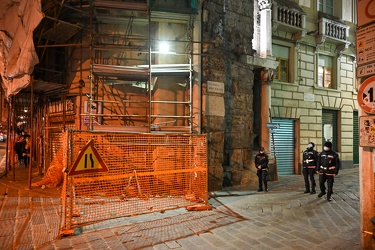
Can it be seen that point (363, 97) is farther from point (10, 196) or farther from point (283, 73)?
point (283, 73)

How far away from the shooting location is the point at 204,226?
5.84 m

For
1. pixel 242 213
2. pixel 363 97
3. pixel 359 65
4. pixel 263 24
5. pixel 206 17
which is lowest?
pixel 242 213

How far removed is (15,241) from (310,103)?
15.0m

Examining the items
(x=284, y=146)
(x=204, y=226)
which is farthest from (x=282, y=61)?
(x=204, y=226)

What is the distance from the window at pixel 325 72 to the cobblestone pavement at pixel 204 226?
32.5 ft

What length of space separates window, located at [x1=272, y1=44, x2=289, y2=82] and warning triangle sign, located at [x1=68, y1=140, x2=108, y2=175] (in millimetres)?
11746

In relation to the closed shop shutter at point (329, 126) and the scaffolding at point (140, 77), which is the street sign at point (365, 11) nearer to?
the scaffolding at point (140, 77)

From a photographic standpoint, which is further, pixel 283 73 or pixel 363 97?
pixel 283 73

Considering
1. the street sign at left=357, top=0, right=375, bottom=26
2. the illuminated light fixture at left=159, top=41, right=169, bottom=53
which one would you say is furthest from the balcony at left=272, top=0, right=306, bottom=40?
the street sign at left=357, top=0, right=375, bottom=26

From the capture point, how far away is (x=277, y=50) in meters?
14.6

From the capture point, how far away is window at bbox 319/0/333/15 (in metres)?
16.3

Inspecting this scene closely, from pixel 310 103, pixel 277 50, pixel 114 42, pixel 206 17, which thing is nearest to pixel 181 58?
pixel 206 17

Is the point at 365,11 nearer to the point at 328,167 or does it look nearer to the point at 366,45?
the point at 366,45

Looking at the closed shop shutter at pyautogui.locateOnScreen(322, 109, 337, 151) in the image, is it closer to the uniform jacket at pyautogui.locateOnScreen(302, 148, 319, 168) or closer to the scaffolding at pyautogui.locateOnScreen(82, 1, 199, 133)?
the uniform jacket at pyautogui.locateOnScreen(302, 148, 319, 168)
